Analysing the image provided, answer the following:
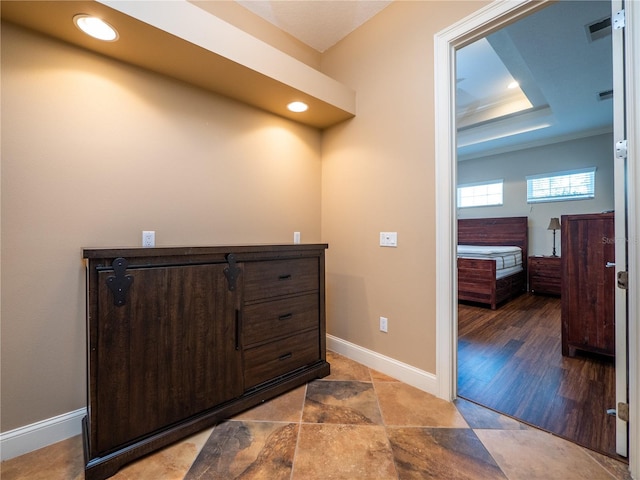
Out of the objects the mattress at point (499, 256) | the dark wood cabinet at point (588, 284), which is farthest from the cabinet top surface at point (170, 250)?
the mattress at point (499, 256)

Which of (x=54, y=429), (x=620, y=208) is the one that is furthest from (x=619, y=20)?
(x=54, y=429)

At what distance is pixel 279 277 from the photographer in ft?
6.13

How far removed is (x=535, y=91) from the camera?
378 cm

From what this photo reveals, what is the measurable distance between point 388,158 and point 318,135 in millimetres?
864

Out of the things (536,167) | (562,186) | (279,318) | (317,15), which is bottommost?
(279,318)

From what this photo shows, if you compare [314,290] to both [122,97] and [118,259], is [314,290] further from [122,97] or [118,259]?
[122,97]

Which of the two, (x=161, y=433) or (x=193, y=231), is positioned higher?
(x=193, y=231)

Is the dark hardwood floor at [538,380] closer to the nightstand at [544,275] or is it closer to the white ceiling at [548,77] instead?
the nightstand at [544,275]

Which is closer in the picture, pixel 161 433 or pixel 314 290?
pixel 161 433

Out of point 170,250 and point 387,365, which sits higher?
point 170,250

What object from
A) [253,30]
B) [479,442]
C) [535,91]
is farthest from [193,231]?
[535,91]

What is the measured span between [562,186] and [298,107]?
5601 millimetres

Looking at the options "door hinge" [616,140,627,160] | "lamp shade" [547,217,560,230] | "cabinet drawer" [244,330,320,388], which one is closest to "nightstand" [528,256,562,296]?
"lamp shade" [547,217,560,230]

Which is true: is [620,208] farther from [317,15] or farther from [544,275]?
[544,275]
